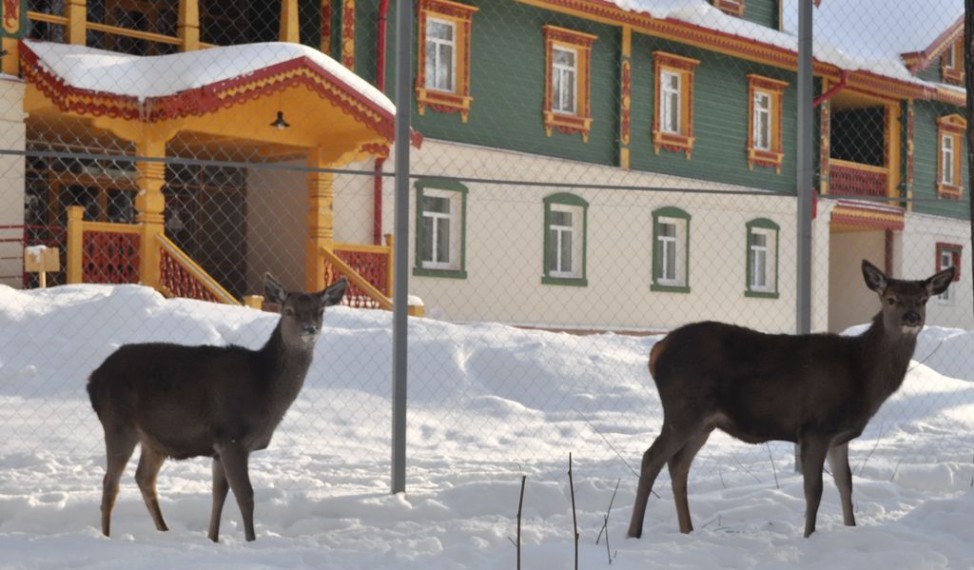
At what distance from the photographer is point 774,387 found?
712cm

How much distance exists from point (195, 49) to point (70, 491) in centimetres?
1188

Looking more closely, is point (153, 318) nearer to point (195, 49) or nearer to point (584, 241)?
point (195, 49)

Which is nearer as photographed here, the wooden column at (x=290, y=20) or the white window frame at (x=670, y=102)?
the wooden column at (x=290, y=20)

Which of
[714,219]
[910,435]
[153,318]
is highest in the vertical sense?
[714,219]

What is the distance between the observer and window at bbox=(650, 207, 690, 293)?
2569cm

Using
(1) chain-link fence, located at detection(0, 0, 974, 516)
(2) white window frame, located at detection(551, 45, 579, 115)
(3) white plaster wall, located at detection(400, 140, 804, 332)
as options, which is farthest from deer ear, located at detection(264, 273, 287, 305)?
(2) white window frame, located at detection(551, 45, 579, 115)

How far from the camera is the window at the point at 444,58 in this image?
72.0ft

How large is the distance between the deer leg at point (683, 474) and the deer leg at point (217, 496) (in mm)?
2355

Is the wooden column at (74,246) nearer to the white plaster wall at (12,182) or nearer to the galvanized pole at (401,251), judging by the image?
the white plaster wall at (12,182)

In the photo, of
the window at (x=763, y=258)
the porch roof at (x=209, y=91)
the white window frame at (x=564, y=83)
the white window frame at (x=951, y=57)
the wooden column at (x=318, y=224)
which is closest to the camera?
the porch roof at (x=209, y=91)

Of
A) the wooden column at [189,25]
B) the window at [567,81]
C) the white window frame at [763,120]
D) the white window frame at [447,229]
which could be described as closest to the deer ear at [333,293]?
the wooden column at [189,25]

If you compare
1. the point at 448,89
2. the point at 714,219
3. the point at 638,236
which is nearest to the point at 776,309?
the point at 714,219

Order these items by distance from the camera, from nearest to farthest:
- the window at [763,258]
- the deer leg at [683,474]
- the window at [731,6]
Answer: the deer leg at [683,474]
the window at [763,258]
the window at [731,6]

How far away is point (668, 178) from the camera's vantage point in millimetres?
25828
